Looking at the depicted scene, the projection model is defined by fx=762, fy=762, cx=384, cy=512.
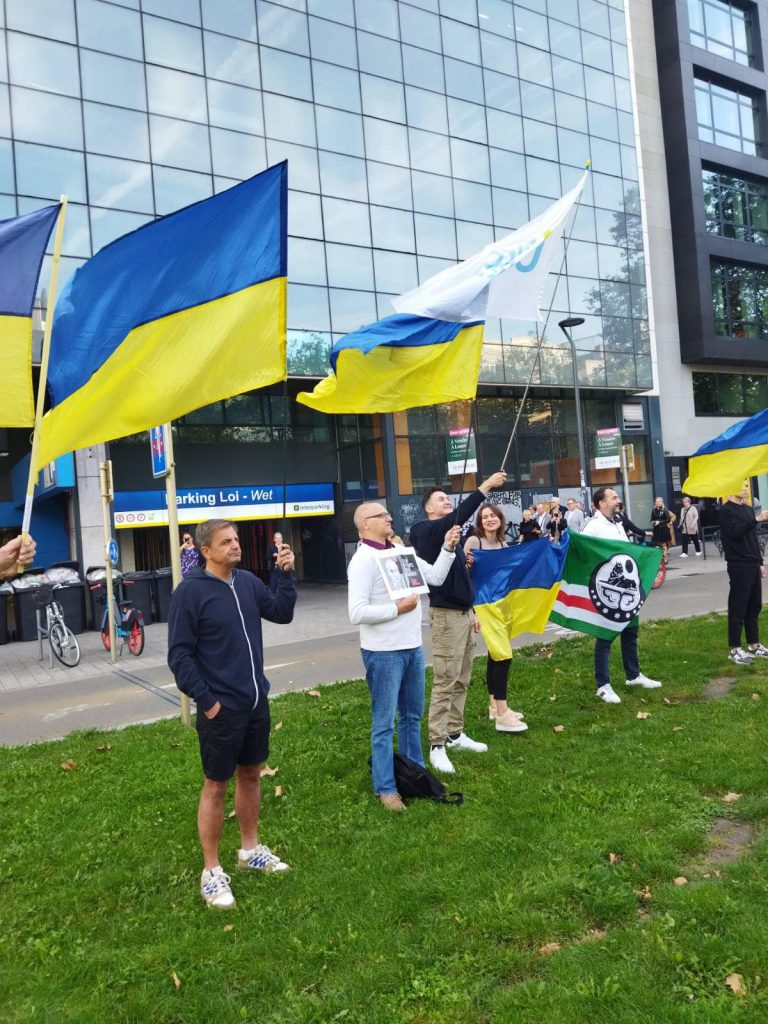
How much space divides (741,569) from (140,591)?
1301 cm

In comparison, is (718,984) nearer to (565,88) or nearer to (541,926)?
(541,926)

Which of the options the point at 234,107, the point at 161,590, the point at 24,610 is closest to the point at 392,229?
the point at 234,107

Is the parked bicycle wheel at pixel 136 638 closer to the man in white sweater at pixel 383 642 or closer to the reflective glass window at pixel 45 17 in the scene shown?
the man in white sweater at pixel 383 642

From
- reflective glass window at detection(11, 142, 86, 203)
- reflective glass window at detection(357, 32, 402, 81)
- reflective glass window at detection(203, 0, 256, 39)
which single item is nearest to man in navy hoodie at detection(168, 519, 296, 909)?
reflective glass window at detection(11, 142, 86, 203)

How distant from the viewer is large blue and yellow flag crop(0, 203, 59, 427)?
14.0 ft

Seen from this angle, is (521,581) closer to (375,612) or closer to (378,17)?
(375,612)

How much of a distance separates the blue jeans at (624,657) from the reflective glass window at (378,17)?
77.3 feet

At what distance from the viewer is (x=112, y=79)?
66.0 feet

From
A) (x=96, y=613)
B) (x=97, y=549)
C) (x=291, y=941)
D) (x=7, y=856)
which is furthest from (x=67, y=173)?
(x=291, y=941)

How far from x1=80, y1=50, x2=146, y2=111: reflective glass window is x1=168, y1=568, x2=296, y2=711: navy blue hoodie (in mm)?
20365

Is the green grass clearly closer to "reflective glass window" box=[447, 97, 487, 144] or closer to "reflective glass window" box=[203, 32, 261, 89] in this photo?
"reflective glass window" box=[203, 32, 261, 89]

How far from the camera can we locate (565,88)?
28.9 metres

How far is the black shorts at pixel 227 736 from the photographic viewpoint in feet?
13.0

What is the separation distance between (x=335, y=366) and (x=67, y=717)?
5.76 m
